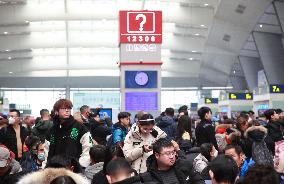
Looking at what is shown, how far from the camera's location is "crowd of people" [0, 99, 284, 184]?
3811mm

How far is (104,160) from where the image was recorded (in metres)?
5.71

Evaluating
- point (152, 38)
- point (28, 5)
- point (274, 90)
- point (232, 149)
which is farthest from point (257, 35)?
point (232, 149)

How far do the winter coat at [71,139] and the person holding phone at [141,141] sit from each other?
0.52 m

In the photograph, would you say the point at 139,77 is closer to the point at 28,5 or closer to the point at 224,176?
the point at 224,176

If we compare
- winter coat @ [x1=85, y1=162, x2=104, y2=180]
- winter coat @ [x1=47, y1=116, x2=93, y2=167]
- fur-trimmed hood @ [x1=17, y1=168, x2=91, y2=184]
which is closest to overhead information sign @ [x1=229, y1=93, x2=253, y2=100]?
winter coat @ [x1=47, y1=116, x2=93, y2=167]

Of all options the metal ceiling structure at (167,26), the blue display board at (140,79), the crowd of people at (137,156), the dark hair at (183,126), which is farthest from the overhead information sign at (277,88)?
the crowd of people at (137,156)

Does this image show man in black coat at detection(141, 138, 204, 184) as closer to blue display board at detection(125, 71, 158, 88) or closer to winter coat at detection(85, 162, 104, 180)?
winter coat at detection(85, 162, 104, 180)

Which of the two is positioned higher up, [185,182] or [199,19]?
[199,19]

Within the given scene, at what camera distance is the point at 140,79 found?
52.5ft

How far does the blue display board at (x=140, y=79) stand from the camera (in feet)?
52.2

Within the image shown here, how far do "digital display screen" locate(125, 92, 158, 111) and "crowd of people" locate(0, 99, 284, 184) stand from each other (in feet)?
19.4

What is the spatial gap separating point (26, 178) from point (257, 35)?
97.5ft

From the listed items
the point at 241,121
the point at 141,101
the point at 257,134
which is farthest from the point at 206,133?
the point at 141,101

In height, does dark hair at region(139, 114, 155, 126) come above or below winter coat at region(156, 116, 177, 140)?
above
